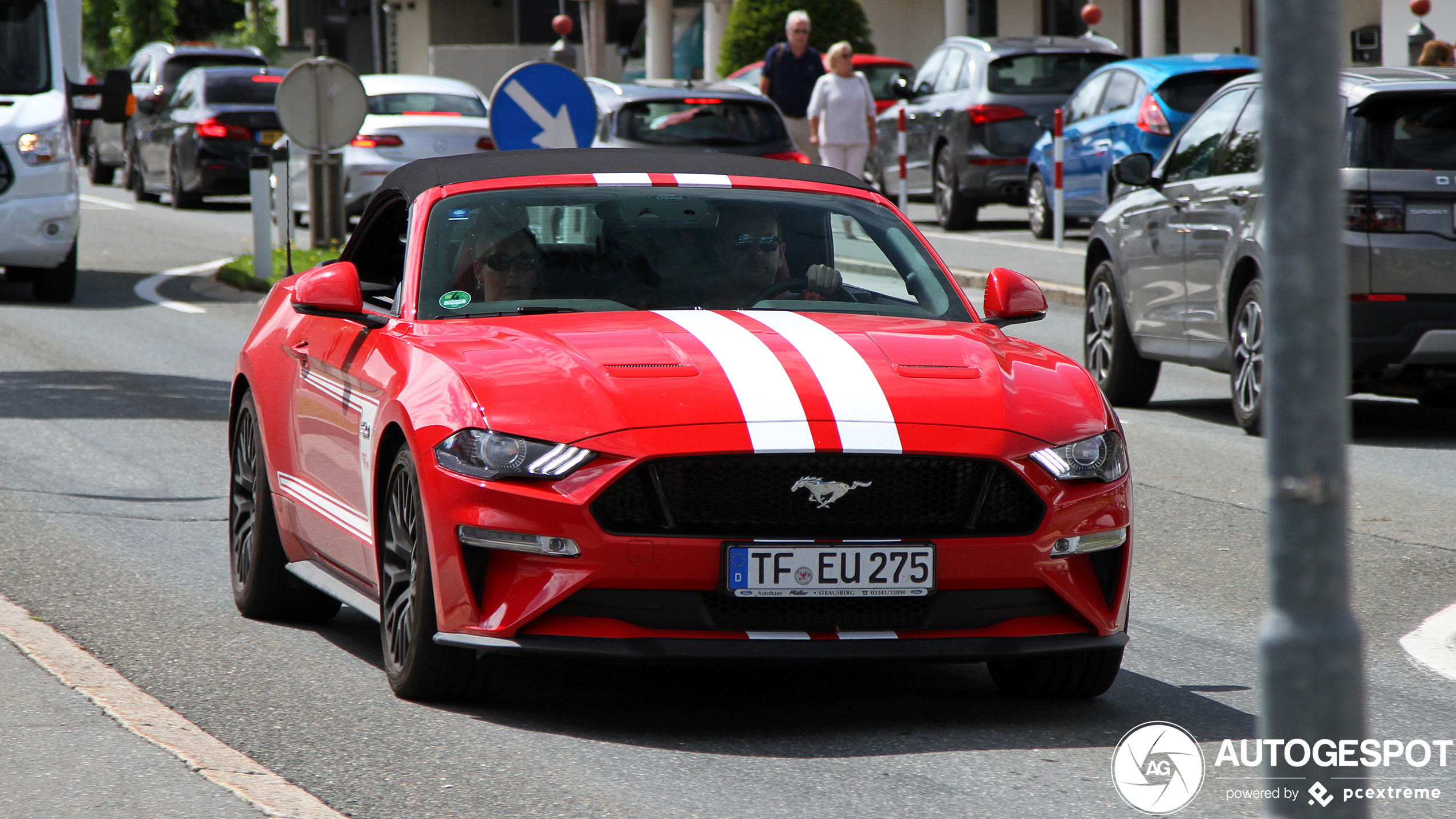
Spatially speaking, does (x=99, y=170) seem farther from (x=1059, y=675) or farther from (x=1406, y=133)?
(x=1059, y=675)

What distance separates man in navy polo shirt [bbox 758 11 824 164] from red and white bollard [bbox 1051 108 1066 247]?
9.34 ft

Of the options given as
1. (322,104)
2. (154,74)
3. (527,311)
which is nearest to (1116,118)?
(322,104)

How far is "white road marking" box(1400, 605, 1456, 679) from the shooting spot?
6023 millimetres

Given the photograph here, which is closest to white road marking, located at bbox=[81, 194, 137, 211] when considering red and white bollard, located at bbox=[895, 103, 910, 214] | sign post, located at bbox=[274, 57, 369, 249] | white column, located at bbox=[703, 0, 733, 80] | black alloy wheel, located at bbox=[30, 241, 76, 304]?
sign post, located at bbox=[274, 57, 369, 249]

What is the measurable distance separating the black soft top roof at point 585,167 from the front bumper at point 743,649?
180 cm

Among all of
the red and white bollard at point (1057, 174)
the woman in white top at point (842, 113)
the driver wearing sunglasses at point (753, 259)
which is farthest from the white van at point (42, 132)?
the driver wearing sunglasses at point (753, 259)

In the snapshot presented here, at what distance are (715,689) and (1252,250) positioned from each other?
5.75m

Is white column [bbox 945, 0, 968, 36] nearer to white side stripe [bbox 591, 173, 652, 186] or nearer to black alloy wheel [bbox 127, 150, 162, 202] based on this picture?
black alloy wheel [bbox 127, 150, 162, 202]

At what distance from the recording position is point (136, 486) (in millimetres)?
9352

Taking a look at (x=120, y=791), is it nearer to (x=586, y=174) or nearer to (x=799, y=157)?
(x=586, y=174)

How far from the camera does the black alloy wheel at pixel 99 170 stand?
1366 inches

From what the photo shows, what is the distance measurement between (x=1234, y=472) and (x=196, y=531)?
438 cm

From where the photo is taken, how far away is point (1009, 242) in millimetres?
21234

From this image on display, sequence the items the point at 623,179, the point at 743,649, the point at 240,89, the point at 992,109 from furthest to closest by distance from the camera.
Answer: the point at 240,89 < the point at 992,109 < the point at 623,179 < the point at 743,649
